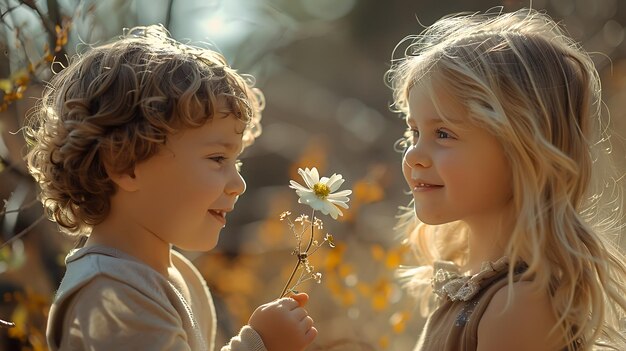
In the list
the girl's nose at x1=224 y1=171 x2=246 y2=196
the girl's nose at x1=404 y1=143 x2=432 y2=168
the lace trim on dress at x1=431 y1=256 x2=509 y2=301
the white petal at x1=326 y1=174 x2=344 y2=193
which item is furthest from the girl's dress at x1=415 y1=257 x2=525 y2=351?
the girl's nose at x1=224 y1=171 x2=246 y2=196

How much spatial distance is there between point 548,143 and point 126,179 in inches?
32.8

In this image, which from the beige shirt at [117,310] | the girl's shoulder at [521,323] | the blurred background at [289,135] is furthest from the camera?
the blurred background at [289,135]

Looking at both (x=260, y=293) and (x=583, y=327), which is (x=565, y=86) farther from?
(x=260, y=293)

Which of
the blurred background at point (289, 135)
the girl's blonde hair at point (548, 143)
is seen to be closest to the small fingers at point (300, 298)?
the girl's blonde hair at point (548, 143)

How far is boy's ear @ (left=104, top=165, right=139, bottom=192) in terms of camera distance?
1.70 m

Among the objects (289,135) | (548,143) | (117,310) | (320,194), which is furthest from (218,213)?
(289,135)

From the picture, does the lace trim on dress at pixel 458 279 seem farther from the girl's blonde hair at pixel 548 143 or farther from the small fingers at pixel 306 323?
the small fingers at pixel 306 323

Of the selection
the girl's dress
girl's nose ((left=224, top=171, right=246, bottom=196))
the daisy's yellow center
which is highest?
the daisy's yellow center

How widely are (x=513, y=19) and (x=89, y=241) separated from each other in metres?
1.02

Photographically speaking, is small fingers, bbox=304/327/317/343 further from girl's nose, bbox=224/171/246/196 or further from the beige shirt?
girl's nose, bbox=224/171/246/196

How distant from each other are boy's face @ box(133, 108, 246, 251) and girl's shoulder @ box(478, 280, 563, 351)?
582 mm

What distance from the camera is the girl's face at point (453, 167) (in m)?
1.79

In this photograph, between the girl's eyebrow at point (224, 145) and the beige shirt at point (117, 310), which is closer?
the beige shirt at point (117, 310)

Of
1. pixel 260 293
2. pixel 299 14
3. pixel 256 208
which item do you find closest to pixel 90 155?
pixel 260 293
